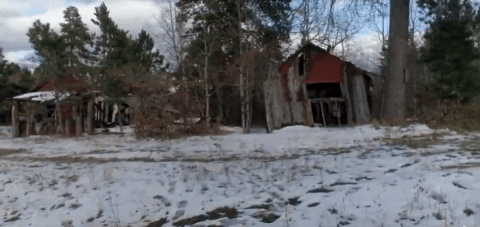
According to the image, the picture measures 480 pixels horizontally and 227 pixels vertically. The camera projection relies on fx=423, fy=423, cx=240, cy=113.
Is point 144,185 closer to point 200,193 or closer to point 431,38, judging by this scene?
point 200,193

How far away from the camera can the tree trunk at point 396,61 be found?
17.6 m

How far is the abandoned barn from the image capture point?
85.9 ft

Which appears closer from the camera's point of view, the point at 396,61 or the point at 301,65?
the point at 396,61

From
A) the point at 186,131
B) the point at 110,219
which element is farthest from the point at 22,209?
the point at 186,131

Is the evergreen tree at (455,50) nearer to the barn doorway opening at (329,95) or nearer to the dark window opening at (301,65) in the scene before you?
the dark window opening at (301,65)

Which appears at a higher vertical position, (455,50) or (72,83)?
(455,50)

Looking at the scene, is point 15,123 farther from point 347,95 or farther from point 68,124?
point 347,95

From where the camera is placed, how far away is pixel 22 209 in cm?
748

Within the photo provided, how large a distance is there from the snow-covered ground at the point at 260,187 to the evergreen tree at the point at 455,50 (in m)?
12.1

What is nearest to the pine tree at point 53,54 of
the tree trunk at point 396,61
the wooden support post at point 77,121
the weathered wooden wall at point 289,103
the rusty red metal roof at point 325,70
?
the wooden support post at point 77,121

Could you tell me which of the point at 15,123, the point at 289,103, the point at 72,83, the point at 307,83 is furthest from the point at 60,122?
the point at 307,83

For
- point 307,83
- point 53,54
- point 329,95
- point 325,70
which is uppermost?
point 53,54

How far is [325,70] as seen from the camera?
2614 centimetres

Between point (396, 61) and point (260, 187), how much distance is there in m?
12.8
